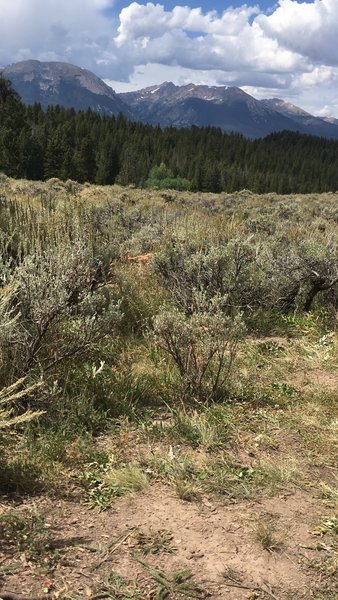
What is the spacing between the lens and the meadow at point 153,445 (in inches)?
96.0

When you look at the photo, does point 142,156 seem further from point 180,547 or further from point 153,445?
point 180,547

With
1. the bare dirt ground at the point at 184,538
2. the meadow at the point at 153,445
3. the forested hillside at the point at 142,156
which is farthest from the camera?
the forested hillside at the point at 142,156

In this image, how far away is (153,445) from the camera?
360 centimetres

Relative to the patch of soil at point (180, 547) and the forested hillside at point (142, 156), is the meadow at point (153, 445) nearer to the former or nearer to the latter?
the patch of soil at point (180, 547)

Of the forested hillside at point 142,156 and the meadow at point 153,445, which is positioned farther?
the forested hillside at point 142,156

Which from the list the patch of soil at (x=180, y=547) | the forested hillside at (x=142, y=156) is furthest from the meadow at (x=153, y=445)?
the forested hillside at (x=142, y=156)

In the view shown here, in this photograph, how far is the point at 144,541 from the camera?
103 inches

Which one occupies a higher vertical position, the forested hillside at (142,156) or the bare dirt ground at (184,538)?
the forested hillside at (142,156)

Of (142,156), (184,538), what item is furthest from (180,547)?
(142,156)

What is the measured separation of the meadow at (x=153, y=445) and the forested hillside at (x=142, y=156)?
172ft

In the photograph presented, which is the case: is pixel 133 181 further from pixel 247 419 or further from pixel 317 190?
pixel 247 419

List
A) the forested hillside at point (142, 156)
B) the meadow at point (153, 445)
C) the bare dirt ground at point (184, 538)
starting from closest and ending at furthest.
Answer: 1. the bare dirt ground at point (184, 538)
2. the meadow at point (153, 445)
3. the forested hillside at point (142, 156)

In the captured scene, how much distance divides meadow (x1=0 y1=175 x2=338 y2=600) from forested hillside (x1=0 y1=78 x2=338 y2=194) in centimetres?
5251

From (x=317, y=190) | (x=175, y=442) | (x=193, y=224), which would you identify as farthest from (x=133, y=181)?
(x=175, y=442)
